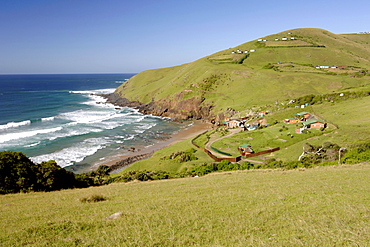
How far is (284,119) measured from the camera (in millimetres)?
79062

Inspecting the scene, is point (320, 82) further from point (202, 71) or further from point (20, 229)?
point (20, 229)

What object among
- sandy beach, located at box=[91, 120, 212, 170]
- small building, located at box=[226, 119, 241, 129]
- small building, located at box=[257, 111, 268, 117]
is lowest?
sandy beach, located at box=[91, 120, 212, 170]

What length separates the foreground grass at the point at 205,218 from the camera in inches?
440

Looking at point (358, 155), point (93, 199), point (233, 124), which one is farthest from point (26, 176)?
point (233, 124)

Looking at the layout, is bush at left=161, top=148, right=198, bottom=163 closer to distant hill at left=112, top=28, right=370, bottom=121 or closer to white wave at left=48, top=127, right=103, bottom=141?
white wave at left=48, top=127, right=103, bottom=141

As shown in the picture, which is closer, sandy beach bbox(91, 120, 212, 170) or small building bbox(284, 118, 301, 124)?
sandy beach bbox(91, 120, 212, 170)

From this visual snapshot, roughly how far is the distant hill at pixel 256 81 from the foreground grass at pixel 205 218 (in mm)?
85423

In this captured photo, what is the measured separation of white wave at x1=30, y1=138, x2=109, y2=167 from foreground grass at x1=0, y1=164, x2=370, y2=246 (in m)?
40.5

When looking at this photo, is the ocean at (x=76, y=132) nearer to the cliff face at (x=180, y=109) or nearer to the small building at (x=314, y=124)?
the cliff face at (x=180, y=109)

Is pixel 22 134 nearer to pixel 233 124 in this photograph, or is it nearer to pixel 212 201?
pixel 233 124

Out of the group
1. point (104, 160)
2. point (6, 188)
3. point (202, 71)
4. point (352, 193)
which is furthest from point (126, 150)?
point (202, 71)

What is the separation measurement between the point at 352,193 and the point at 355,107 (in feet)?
226

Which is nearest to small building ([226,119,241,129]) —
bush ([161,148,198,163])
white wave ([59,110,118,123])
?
bush ([161,148,198,163])

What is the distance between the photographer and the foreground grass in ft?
36.6
